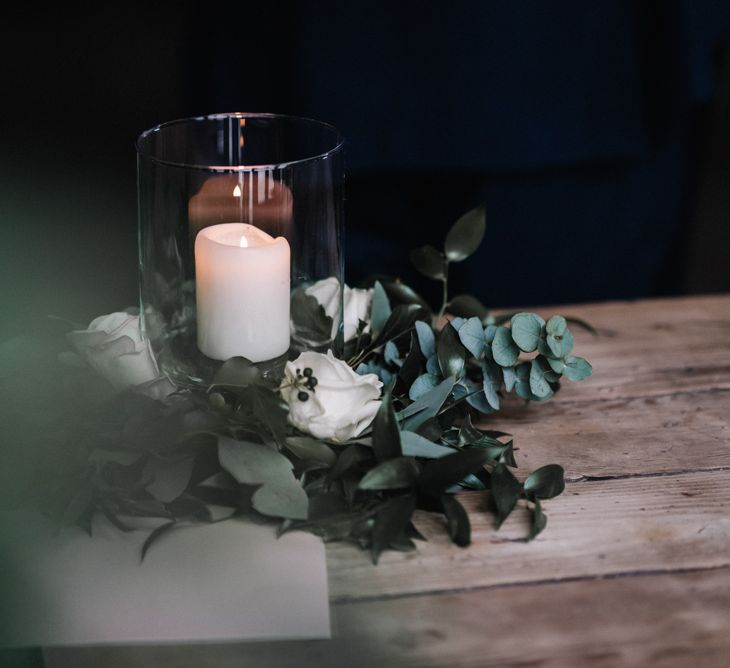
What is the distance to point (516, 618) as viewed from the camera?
1.75 ft

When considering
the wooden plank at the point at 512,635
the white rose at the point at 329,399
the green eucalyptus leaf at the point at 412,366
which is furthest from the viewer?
the green eucalyptus leaf at the point at 412,366

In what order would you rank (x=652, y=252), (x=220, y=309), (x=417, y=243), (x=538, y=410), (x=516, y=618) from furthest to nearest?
(x=652, y=252), (x=417, y=243), (x=538, y=410), (x=220, y=309), (x=516, y=618)

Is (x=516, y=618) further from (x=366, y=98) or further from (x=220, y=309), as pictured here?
(x=366, y=98)

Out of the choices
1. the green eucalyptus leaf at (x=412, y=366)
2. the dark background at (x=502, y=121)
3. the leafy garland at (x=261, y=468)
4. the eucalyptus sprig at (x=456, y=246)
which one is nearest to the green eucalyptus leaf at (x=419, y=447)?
the leafy garland at (x=261, y=468)

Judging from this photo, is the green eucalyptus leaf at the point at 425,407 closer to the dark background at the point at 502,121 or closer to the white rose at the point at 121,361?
the white rose at the point at 121,361

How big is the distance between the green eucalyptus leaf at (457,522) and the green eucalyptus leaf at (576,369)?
6.9 inches

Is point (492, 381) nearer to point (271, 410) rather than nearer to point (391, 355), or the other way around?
point (391, 355)

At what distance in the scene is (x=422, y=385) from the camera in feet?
2.29

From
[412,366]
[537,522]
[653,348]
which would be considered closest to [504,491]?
[537,522]

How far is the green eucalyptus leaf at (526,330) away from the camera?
716 mm

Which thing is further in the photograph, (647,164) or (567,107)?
(647,164)

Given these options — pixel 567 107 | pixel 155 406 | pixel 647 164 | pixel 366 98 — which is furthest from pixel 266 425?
pixel 647 164

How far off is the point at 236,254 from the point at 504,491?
0.25m

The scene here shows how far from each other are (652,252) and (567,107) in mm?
378
